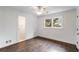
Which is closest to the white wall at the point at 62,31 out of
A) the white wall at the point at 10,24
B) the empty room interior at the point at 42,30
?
the empty room interior at the point at 42,30

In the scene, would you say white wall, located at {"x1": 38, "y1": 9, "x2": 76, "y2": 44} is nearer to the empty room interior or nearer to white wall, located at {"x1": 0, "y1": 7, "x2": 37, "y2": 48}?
the empty room interior

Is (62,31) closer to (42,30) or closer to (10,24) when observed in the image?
(42,30)

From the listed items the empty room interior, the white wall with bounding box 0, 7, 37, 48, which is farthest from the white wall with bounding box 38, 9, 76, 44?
the white wall with bounding box 0, 7, 37, 48

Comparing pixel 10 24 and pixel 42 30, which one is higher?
pixel 10 24

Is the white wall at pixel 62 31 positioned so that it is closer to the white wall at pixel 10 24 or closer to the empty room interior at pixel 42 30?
the empty room interior at pixel 42 30

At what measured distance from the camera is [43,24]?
4.87 feet

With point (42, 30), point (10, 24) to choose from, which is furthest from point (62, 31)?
point (10, 24)
